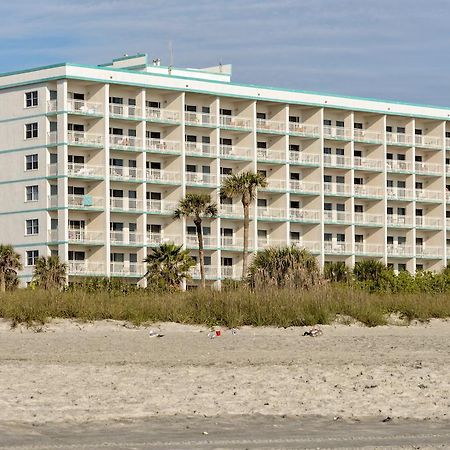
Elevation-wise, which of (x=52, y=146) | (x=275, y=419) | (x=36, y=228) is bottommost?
(x=275, y=419)

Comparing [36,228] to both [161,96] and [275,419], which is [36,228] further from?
[275,419]

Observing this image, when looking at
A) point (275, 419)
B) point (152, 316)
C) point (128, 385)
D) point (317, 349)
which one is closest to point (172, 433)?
point (275, 419)

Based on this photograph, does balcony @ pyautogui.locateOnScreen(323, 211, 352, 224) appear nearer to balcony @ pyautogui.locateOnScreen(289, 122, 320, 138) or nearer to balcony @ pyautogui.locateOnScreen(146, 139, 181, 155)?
balcony @ pyautogui.locateOnScreen(289, 122, 320, 138)

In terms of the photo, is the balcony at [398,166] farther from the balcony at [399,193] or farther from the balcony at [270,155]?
the balcony at [270,155]

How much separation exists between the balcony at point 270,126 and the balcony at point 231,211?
659cm

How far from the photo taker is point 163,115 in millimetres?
92500

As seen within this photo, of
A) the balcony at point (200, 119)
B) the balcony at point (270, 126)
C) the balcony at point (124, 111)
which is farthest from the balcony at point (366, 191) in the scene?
the balcony at point (124, 111)

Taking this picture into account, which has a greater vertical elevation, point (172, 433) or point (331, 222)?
point (331, 222)

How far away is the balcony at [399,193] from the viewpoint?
10435 centimetres

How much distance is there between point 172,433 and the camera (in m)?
16.7

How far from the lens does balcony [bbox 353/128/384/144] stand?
10281 centimetres

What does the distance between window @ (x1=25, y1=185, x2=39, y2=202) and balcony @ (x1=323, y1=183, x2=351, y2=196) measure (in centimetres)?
2451

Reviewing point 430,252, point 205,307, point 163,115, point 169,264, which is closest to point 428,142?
point 430,252

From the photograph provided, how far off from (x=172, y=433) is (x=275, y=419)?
208 cm
